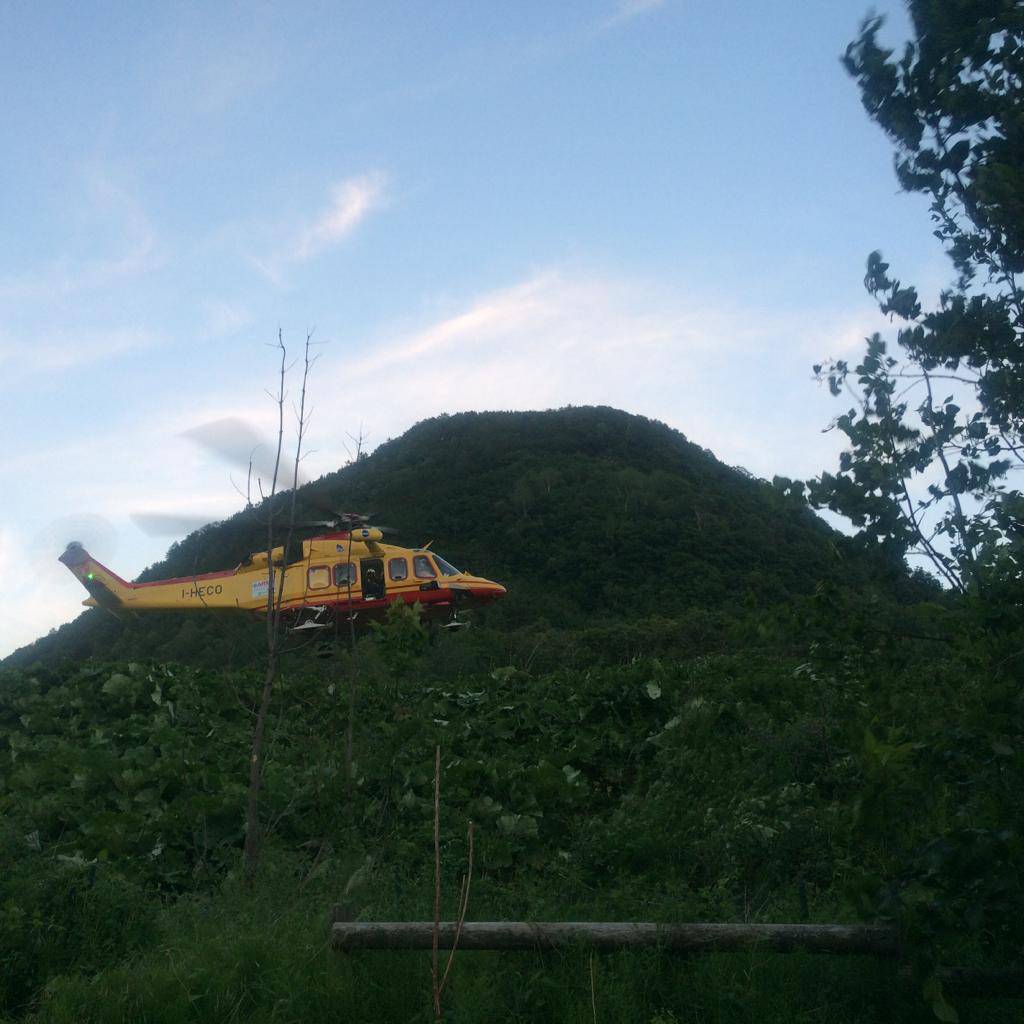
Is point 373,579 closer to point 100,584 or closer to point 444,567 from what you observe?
point 444,567

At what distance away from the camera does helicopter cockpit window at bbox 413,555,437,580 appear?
1881cm

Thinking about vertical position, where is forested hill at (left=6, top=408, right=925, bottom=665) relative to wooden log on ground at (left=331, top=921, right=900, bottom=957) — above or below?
above

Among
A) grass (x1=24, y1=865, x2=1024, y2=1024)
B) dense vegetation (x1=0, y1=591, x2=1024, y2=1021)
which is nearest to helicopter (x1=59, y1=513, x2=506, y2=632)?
dense vegetation (x1=0, y1=591, x2=1024, y2=1021)

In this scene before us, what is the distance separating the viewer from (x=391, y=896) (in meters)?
5.84

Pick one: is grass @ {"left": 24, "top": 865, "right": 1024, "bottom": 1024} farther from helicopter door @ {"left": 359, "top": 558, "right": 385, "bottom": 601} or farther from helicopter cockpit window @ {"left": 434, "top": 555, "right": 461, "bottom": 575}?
helicopter cockpit window @ {"left": 434, "top": 555, "right": 461, "bottom": 575}

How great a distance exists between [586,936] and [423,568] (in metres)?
14.4

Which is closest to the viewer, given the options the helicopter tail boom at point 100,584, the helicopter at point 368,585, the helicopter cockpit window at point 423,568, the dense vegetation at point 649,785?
the dense vegetation at point 649,785

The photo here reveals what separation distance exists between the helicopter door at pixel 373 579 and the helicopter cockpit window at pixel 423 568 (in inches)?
25.0

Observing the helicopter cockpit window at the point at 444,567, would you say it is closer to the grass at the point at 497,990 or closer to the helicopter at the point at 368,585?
the helicopter at the point at 368,585

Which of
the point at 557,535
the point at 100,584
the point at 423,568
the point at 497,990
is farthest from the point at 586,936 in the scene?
the point at 557,535

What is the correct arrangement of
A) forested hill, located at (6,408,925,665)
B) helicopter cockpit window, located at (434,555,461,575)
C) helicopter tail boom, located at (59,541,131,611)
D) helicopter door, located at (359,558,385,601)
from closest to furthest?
helicopter door, located at (359,558,385,601) → helicopter cockpit window, located at (434,555,461,575) → helicopter tail boom, located at (59,541,131,611) → forested hill, located at (6,408,925,665)

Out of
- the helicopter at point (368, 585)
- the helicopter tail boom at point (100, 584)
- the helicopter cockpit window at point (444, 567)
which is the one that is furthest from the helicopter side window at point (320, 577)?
the helicopter tail boom at point (100, 584)

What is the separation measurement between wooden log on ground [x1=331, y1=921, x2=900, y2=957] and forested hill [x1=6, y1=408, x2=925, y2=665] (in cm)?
1307

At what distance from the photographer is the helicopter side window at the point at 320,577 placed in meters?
18.5
